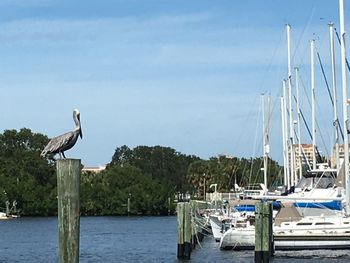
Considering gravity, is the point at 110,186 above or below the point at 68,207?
above

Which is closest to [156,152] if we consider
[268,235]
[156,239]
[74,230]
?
[156,239]

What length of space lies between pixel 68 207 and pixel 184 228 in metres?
27.4

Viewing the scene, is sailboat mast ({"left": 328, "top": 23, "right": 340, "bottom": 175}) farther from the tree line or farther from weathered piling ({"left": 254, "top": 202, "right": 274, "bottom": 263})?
the tree line

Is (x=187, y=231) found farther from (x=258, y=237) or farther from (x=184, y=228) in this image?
(x=258, y=237)

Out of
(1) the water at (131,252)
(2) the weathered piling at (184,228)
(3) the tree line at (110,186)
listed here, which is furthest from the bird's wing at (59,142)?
(3) the tree line at (110,186)

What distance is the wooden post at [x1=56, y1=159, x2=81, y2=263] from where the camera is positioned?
1647 cm

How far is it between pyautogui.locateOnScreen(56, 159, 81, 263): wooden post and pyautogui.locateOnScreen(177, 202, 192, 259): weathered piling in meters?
26.6

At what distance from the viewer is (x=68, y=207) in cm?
1680

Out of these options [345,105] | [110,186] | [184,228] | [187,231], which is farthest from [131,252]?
[110,186]

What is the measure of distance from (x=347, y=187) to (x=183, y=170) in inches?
5832

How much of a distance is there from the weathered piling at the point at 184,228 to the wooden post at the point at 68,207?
87.3ft

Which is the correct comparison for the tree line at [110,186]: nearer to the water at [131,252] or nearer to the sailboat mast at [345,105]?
the water at [131,252]

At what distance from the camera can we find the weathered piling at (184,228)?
143 feet

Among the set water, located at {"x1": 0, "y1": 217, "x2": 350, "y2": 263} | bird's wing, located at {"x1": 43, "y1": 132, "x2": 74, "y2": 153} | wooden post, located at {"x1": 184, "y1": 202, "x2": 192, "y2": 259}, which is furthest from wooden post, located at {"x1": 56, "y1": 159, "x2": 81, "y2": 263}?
water, located at {"x1": 0, "y1": 217, "x2": 350, "y2": 263}
